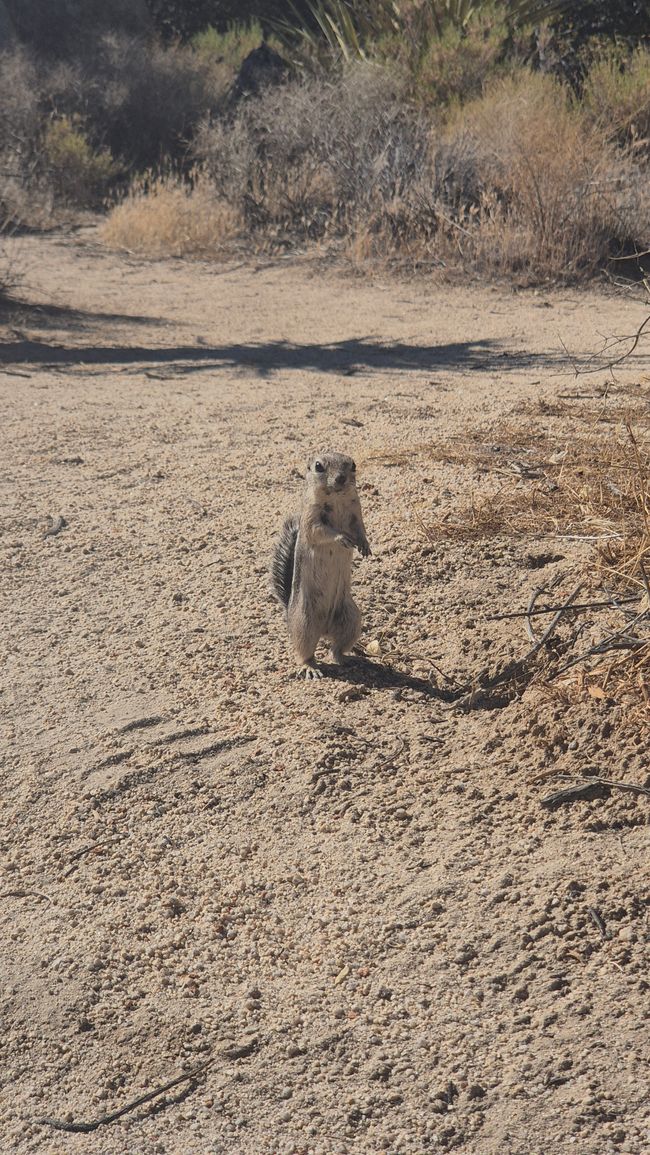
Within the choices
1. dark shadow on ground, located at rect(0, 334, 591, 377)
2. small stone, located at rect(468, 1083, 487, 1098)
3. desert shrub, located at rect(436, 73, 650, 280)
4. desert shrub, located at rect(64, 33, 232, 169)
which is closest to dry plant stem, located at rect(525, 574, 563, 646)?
small stone, located at rect(468, 1083, 487, 1098)

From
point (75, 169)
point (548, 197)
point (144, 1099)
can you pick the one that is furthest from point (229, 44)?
point (144, 1099)

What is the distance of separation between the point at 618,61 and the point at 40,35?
1273 cm

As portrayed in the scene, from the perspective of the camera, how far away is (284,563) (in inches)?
157

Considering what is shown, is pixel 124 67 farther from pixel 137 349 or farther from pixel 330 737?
pixel 330 737

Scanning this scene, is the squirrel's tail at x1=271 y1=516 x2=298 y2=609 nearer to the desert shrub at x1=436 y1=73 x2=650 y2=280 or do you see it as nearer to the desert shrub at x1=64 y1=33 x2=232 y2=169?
the desert shrub at x1=436 y1=73 x2=650 y2=280

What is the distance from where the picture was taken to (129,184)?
1720 cm

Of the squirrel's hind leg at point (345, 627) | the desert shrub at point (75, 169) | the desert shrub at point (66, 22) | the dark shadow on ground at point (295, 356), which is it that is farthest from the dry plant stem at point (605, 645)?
the desert shrub at point (66, 22)

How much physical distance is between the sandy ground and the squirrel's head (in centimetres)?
68

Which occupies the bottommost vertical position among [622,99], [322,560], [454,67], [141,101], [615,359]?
[615,359]

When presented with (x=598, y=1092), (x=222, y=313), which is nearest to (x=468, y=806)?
(x=598, y=1092)

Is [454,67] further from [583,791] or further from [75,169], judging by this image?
A: [583,791]

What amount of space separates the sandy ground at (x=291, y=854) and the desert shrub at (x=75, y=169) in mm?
11980

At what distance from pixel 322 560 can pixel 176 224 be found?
11042 millimetres

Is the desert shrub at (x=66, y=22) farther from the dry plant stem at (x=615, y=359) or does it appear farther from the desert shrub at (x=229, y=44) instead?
the dry plant stem at (x=615, y=359)
